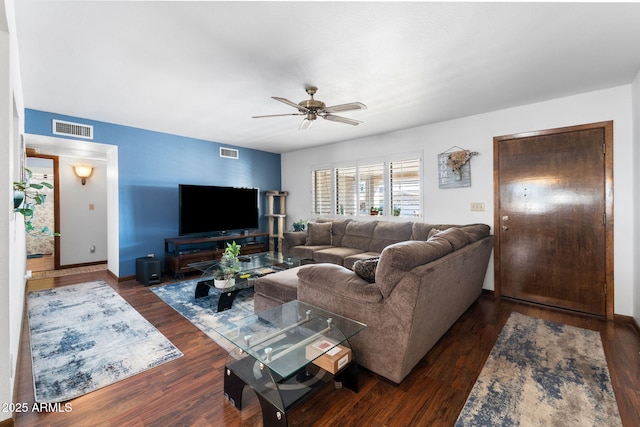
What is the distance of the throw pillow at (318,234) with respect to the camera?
208 inches

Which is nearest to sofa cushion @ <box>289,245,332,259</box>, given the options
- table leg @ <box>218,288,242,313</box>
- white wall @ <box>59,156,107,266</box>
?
table leg @ <box>218,288,242,313</box>

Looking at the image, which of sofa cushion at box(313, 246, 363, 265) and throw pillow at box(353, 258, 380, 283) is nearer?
throw pillow at box(353, 258, 380, 283)

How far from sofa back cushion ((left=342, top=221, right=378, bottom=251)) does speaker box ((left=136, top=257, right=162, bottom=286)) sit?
10.3ft

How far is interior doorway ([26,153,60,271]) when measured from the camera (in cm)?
536

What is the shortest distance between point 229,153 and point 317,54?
4.01 metres

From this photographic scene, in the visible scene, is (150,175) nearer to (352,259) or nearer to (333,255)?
(333,255)

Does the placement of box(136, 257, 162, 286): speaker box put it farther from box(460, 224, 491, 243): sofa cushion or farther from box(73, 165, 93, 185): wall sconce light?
box(460, 224, 491, 243): sofa cushion

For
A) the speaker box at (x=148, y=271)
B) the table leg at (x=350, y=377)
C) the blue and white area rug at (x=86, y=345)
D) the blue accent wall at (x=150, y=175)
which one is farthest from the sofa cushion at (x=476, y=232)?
the speaker box at (x=148, y=271)

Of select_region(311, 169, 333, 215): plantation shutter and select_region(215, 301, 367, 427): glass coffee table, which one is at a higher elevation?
select_region(311, 169, 333, 215): plantation shutter

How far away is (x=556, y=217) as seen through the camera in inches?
134

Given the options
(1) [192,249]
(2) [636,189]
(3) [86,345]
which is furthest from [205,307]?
(2) [636,189]

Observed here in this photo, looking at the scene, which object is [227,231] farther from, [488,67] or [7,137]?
[488,67]

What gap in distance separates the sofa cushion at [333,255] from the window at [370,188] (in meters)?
1.00

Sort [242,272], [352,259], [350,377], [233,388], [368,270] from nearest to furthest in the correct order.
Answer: [233,388]
[350,377]
[368,270]
[242,272]
[352,259]
